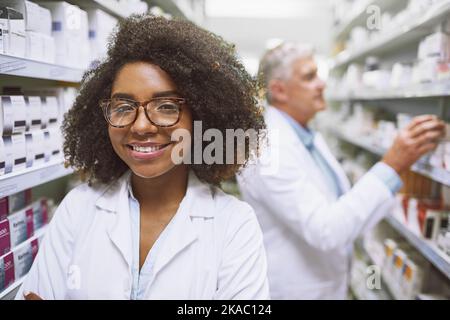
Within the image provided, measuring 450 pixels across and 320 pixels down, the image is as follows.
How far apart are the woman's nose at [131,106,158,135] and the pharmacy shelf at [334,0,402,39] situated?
6.91ft

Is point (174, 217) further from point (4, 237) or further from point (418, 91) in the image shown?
point (418, 91)

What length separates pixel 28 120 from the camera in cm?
136

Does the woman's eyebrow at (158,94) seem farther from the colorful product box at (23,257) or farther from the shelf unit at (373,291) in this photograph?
the shelf unit at (373,291)

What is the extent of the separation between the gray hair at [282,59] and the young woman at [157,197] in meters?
0.73

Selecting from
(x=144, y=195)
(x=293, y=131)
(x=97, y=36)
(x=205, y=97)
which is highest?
(x=97, y=36)

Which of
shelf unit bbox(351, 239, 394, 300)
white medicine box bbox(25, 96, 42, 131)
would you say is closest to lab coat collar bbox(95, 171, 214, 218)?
white medicine box bbox(25, 96, 42, 131)

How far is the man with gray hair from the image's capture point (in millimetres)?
1567

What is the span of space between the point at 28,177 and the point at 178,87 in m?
0.58

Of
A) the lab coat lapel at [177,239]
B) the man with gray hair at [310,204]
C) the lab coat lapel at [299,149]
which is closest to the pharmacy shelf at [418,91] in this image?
the man with gray hair at [310,204]

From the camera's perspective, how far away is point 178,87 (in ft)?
3.29
